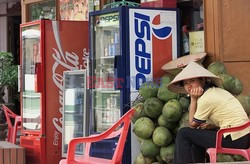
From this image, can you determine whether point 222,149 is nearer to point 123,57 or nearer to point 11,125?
point 123,57

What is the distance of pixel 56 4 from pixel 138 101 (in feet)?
13.2

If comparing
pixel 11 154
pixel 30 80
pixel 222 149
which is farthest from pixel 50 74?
pixel 222 149

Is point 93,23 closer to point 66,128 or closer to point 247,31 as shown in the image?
point 66,128

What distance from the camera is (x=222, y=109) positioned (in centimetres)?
575

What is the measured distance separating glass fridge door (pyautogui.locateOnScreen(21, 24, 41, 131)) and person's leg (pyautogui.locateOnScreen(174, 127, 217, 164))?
3.53 meters

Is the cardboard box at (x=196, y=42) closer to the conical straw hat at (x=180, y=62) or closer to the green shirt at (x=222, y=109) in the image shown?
the conical straw hat at (x=180, y=62)

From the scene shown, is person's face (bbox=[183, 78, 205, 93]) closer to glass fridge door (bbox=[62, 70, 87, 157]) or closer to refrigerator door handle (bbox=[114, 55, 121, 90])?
refrigerator door handle (bbox=[114, 55, 121, 90])

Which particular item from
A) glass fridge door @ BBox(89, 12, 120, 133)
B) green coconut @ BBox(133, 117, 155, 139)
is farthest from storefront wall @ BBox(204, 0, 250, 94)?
glass fridge door @ BBox(89, 12, 120, 133)

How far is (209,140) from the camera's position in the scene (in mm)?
5695

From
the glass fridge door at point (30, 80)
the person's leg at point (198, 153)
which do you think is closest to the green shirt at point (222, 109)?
the person's leg at point (198, 153)

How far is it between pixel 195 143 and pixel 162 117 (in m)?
1.23

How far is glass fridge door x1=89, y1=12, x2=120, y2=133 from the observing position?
7.88 m

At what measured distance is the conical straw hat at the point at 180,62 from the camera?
7270 millimetres

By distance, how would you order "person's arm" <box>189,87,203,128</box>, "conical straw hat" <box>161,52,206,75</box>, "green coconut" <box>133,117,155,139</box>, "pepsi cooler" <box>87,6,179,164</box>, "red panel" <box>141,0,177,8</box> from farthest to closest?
"red panel" <box>141,0,177,8</box> → "pepsi cooler" <box>87,6,179,164</box> → "conical straw hat" <box>161,52,206,75</box> → "green coconut" <box>133,117,155,139</box> → "person's arm" <box>189,87,203,128</box>
